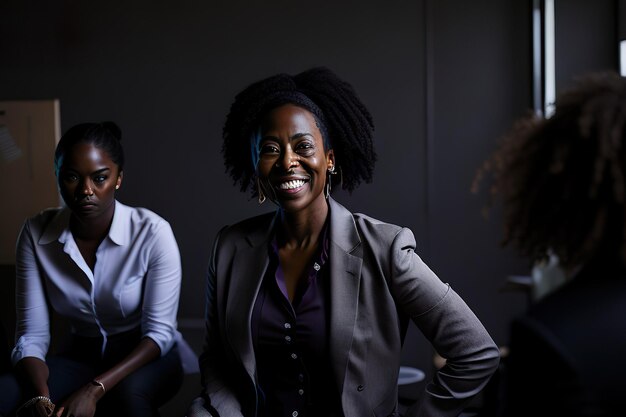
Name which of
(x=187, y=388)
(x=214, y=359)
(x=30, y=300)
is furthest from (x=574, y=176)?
(x=187, y=388)

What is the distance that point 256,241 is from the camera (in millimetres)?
1889

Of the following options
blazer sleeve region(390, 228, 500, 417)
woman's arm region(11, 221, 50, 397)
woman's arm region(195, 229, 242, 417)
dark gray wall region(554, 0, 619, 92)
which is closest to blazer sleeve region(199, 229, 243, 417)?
woman's arm region(195, 229, 242, 417)

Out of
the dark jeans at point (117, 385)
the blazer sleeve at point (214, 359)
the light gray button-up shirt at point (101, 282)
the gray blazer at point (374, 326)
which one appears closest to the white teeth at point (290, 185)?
the gray blazer at point (374, 326)

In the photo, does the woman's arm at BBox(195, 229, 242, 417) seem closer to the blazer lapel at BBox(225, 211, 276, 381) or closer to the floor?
the blazer lapel at BBox(225, 211, 276, 381)

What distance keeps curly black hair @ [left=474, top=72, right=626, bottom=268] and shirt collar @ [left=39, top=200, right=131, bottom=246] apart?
1.51 metres

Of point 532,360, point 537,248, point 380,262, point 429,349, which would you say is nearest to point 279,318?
point 380,262

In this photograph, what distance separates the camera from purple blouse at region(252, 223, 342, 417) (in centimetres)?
172

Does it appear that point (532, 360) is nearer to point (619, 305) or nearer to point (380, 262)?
point (619, 305)

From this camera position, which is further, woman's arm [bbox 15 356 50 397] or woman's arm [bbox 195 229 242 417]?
woman's arm [bbox 15 356 50 397]

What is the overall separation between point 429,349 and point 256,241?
1.95m

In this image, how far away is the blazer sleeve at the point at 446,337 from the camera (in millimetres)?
1684

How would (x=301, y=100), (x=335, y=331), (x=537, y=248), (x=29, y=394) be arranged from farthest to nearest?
1. (x=29, y=394)
2. (x=301, y=100)
3. (x=335, y=331)
4. (x=537, y=248)

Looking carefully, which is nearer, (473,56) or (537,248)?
(537,248)

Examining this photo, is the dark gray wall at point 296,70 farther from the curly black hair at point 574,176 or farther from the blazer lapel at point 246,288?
the curly black hair at point 574,176
